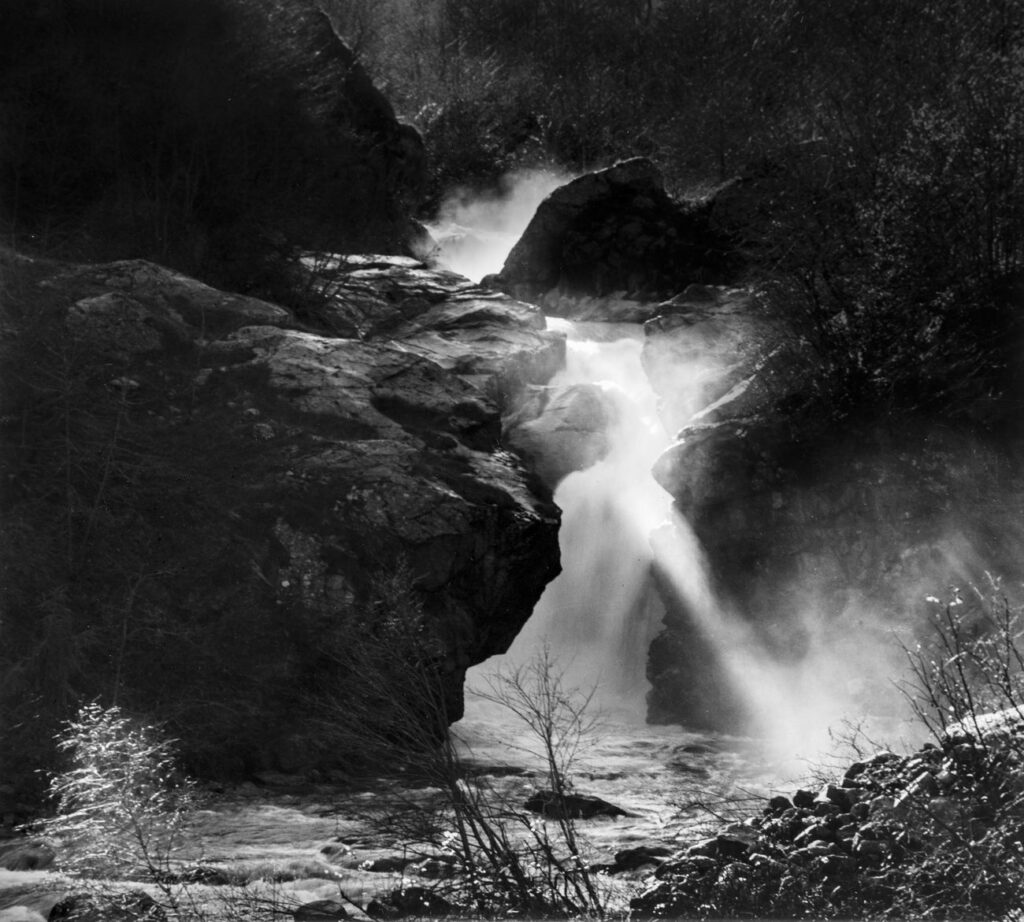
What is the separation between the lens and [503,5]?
197 ft

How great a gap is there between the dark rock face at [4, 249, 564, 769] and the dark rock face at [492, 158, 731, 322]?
11775 millimetres

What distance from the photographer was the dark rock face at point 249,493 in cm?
1712

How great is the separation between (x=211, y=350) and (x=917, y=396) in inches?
452

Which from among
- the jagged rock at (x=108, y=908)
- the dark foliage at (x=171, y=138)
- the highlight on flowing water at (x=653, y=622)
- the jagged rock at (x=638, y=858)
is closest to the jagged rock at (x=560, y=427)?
the highlight on flowing water at (x=653, y=622)

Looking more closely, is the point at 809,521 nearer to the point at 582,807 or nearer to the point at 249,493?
the point at 582,807

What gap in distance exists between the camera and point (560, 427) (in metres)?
24.5

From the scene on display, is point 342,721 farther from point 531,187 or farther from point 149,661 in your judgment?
point 531,187

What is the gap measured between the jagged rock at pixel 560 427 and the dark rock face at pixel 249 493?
290 cm

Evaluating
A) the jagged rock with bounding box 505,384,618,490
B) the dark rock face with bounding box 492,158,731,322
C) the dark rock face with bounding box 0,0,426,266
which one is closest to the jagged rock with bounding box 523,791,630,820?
the jagged rock with bounding box 505,384,618,490

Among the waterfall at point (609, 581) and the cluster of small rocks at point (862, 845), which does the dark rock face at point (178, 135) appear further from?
the cluster of small rocks at point (862, 845)

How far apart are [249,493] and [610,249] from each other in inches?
638

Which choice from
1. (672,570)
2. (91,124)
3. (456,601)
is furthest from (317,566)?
(91,124)

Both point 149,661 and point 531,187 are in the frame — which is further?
point 531,187

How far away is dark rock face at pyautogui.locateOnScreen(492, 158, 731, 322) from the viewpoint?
106ft
